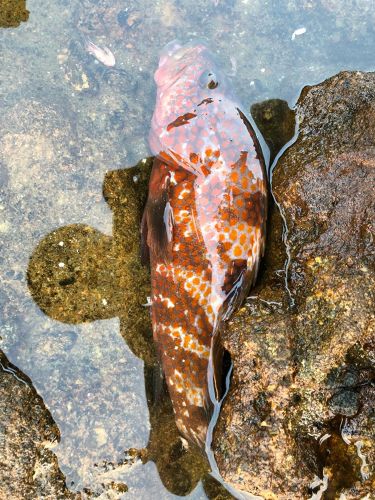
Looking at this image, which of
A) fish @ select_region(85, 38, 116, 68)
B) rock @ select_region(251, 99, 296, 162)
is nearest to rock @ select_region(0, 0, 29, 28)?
fish @ select_region(85, 38, 116, 68)

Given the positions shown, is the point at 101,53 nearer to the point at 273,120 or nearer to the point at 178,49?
the point at 178,49

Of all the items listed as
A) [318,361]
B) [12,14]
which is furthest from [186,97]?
[318,361]

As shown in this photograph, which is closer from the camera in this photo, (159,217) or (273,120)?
(159,217)

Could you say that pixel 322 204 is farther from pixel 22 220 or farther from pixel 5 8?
pixel 5 8

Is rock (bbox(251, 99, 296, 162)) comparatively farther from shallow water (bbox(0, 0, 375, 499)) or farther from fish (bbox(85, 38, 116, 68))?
fish (bbox(85, 38, 116, 68))

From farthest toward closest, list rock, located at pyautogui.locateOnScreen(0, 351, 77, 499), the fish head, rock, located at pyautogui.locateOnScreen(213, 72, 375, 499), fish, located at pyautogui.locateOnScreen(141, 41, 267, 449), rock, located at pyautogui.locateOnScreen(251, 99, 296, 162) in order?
rock, located at pyautogui.locateOnScreen(251, 99, 296, 162)
the fish head
fish, located at pyautogui.locateOnScreen(141, 41, 267, 449)
rock, located at pyautogui.locateOnScreen(0, 351, 77, 499)
rock, located at pyautogui.locateOnScreen(213, 72, 375, 499)

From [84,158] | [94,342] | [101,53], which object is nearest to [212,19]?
[101,53]
